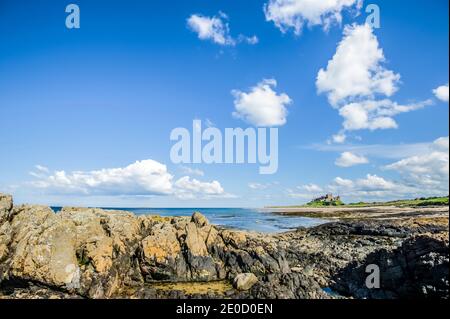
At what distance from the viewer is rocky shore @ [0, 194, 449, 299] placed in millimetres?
12859

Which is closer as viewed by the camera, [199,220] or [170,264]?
[170,264]

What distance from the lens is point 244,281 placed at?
14.7 m

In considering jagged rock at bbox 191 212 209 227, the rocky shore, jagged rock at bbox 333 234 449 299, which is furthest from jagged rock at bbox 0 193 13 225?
jagged rock at bbox 333 234 449 299

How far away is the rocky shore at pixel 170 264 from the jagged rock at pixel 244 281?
0.05 metres

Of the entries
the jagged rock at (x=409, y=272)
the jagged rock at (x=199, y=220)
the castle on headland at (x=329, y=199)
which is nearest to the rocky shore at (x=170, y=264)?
the jagged rock at (x=409, y=272)

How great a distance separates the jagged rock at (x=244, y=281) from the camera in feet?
47.7

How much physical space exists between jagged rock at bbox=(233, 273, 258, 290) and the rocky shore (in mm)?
45

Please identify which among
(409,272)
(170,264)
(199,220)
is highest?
(199,220)

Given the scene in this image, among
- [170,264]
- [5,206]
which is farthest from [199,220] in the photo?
[5,206]

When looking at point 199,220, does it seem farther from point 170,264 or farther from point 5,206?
point 5,206

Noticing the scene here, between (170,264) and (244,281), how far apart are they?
3.85 metres

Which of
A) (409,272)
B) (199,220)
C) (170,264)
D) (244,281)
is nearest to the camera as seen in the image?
(409,272)
